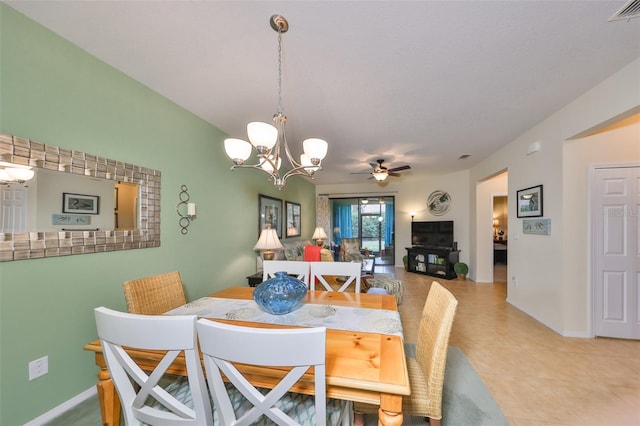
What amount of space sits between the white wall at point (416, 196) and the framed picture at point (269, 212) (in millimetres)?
2914

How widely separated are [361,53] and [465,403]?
265cm

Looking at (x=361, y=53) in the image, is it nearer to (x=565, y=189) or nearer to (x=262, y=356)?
(x=262, y=356)

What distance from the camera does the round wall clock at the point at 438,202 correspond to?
6.30 metres

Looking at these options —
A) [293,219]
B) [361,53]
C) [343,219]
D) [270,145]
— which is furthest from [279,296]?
[343,219]

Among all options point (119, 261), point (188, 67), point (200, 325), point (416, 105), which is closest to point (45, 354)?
point (119, 261)

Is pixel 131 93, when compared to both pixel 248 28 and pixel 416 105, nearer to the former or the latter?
pixel 248 28

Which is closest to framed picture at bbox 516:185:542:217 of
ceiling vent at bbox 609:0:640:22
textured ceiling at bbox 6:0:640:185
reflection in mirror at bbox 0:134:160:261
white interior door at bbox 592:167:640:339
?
white interior door at bbox 592:167:640:339

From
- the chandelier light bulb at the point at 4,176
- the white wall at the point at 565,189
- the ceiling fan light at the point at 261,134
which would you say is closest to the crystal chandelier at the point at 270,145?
the ceiling fan light at the point at 261,134

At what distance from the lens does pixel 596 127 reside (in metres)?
2.35

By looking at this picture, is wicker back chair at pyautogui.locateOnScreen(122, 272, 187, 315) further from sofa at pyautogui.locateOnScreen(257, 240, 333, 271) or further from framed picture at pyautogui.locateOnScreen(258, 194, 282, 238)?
framed picture at pyautogui.locateOnScreen(258, 194, 282, 238)

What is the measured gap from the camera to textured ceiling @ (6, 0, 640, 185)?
4.66ft

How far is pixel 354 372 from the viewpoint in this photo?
948 millimetres

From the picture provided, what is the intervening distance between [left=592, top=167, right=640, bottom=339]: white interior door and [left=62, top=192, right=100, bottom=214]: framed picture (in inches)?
189

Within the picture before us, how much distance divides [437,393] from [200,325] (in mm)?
1113
